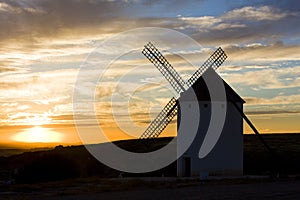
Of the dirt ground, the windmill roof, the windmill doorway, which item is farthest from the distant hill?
the dirt ground

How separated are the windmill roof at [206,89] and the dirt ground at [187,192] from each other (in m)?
8.72

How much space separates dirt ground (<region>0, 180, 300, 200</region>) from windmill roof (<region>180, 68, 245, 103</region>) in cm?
872

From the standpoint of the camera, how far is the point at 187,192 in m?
30.7

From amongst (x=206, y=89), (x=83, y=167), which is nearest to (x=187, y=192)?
(x=206, y=89)

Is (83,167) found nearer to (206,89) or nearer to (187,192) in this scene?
(206,89)

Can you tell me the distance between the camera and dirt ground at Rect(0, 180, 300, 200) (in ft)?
93.6

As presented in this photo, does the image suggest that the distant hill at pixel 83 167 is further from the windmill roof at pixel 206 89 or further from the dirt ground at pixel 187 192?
the dirt ground at pixel 187 192

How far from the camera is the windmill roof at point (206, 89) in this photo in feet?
143

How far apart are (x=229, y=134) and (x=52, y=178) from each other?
50.3 feet

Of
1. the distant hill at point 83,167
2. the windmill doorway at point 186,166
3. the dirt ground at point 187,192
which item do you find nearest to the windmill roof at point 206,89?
the windmill doorway at point 186,166

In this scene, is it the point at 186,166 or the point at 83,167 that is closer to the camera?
the point at 186,166

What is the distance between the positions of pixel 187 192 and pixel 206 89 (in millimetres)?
14481

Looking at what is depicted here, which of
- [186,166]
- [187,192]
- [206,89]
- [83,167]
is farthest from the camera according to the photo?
[83,167]

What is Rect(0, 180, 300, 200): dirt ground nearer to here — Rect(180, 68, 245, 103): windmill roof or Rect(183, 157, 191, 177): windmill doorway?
Rect(183, 157, 191, 177): windmill doorway
